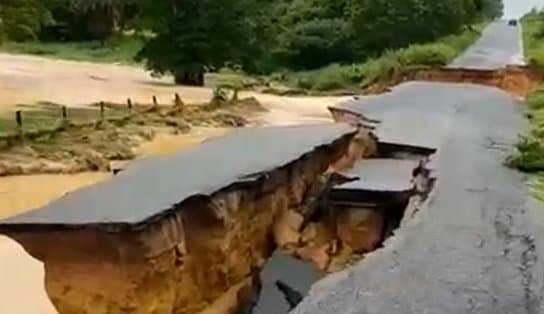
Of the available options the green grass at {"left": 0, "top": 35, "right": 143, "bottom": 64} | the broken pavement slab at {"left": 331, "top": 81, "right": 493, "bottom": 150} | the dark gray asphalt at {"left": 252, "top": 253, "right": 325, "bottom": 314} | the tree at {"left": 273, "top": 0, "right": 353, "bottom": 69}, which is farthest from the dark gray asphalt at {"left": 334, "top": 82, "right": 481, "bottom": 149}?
the green grass at {"left": 0, "top": 35, "right": 143, "bottom": 64}

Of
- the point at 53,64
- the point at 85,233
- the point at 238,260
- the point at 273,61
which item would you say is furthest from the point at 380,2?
the point at 85,233

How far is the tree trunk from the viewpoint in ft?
102

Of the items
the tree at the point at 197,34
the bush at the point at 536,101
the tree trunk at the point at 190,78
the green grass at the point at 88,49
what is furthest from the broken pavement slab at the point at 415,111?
the green grass at the point at 88,49

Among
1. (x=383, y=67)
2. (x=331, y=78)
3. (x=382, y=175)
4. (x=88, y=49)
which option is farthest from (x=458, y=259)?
(x=88, y=49)

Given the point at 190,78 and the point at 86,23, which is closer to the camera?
the point at 190,78

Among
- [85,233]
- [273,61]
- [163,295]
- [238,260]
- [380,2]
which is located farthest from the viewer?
[273,61]

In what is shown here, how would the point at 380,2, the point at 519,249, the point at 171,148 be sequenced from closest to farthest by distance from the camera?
the point at 519,249 < the point at 171,148 < the point at 380,2

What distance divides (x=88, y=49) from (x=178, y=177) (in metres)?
36.3

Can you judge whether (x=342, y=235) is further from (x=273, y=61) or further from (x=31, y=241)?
(x=273, y=61)

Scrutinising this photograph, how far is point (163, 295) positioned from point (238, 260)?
1.37 m

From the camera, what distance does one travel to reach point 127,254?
5.92 m

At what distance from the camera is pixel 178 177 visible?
7.40m

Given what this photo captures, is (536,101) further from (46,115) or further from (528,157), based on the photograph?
(46,115)

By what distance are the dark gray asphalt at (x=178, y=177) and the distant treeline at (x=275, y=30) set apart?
16.8m
